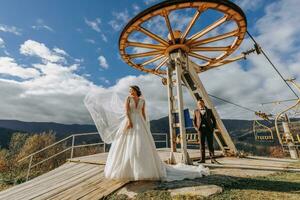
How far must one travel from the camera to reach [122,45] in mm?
6590

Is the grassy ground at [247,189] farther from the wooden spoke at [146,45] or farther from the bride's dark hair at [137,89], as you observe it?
the wooden spoke at [146,45]

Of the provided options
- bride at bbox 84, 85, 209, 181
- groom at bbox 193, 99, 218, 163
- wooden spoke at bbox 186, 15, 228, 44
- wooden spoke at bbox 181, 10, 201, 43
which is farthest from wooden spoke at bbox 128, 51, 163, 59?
bride at bbox 84, 85, 209, 181

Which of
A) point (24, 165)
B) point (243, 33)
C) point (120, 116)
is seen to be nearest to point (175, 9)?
point (243, 33)

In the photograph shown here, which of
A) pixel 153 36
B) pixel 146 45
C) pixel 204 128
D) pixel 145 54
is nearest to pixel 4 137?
pixel 145 54

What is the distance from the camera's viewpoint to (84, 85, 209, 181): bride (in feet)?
12.5

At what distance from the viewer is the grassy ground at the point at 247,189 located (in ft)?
9.91

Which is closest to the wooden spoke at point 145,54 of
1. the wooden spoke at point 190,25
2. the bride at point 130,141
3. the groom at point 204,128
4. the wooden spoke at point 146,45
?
the wooden spoke at point 146,45

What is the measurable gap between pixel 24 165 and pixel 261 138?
36451 mm

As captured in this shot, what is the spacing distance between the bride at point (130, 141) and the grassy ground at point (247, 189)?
1.28 ft

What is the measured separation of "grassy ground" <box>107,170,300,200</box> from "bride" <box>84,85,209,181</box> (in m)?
0.39

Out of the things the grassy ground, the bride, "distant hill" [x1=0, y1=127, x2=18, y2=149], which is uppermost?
"distant hill" [x1=0, y1=127, x2=18, y2=149]

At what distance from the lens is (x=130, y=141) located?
13.1ft

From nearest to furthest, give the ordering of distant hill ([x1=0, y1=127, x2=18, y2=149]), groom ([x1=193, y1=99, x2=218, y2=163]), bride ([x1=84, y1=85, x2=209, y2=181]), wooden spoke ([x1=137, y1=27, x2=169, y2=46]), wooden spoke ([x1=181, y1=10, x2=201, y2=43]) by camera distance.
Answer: bride ([x1=84, y1=85, x2=209, y2=181])
wooden spoke ([x1=181, y1=10, x2=201, y2=43])
groom ([x1=193, y1=99, x2=218, y2=163])
wooden spoke ([x1=137, y1=27, x2=169, y2=46])
distant hill ([x1=0, y1=127, x2=18, y2=149])

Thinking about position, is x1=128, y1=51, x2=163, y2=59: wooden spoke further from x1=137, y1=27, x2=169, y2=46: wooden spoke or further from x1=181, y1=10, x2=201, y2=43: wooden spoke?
x1=181, y1=10, x2=201, y2=43: wooden spoke
